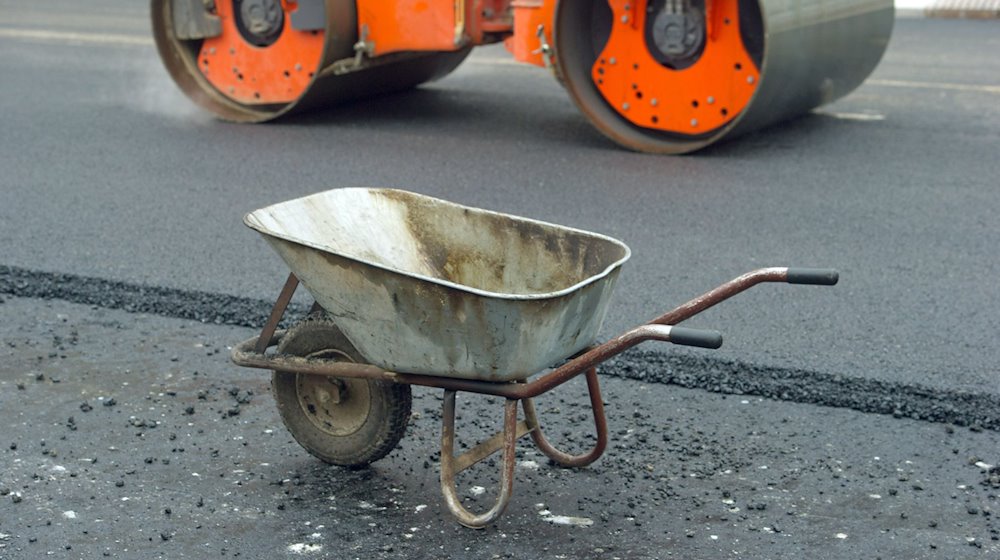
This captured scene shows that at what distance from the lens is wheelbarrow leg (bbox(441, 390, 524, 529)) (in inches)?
137

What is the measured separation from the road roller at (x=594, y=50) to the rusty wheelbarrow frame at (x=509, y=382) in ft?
12.9

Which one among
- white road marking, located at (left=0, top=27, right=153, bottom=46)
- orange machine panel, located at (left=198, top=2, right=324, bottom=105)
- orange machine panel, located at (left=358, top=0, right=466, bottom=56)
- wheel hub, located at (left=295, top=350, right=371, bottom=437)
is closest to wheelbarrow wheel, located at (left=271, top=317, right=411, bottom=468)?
wheel hub, located at (left=295, top=350, right=371, bottom=437)

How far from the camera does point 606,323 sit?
5121 millimetres

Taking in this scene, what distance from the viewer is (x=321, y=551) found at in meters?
3.49

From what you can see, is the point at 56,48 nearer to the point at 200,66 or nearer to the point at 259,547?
the point at 200,66

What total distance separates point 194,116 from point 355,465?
5645 mm

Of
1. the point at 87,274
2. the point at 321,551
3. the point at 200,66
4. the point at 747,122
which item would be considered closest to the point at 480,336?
the point at 321,551

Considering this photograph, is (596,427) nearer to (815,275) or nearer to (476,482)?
(476,482)

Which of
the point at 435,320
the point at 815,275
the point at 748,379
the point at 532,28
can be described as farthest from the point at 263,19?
the point at 815,275

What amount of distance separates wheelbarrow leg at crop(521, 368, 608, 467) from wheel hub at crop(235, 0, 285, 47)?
5.18 metres

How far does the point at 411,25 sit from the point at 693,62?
5.63 ft

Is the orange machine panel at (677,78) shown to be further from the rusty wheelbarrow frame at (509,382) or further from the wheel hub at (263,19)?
the rusty wheelbarrow frame at (509,382)

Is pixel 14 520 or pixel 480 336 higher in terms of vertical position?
pixel 480 336

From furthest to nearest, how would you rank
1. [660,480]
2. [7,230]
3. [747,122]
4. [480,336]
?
[747,122]
[7,230]
[660,480]
[480,336]
